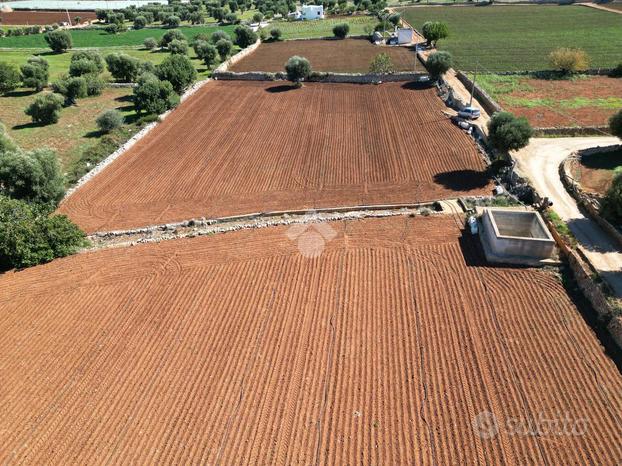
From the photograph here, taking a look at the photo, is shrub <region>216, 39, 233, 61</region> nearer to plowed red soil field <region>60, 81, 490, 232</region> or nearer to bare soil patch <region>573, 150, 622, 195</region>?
plowed red soil field <region>60, 81, 490, 232</region>

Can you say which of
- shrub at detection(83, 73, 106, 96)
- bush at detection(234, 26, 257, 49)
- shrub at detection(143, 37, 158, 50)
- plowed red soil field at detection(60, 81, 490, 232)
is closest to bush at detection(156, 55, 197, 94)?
plowed red soil field at detection(60, 81, 490, 232)

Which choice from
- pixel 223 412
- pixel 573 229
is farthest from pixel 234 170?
pixel 573 229

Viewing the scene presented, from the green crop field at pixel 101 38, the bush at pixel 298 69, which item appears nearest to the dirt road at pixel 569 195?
the bush at pixel 298 69

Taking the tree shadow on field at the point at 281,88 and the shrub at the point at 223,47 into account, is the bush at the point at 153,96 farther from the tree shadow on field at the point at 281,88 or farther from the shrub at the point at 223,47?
the shrub at the point at 223,47

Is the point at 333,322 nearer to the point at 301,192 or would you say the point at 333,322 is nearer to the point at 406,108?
the point at 301,192

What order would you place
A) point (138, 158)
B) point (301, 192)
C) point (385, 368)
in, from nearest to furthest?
point (385, 368), point (301, 192), point (138, 158)

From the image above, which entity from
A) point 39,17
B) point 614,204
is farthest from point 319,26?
point 614,204

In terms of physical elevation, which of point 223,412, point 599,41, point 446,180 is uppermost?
point 599,41
